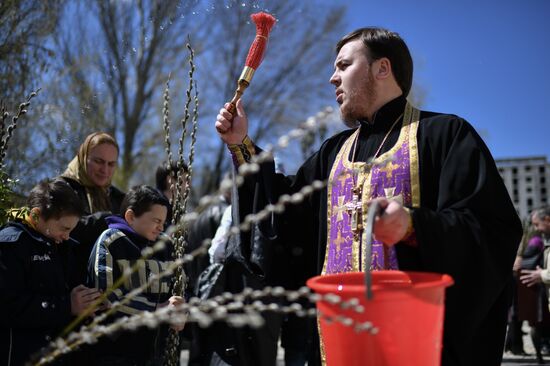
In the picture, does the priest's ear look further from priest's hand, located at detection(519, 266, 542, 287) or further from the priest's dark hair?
priest's hand, located at detection(519, 266, 542, 287)

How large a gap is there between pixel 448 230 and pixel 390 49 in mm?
945

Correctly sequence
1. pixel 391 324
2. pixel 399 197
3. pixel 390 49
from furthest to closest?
1. pixel 390 49
2. pixel 399 197
3. pixel 391 324

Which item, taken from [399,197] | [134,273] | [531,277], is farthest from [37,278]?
[531,277]

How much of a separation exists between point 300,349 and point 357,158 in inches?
123

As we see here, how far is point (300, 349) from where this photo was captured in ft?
17.2

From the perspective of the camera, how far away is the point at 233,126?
95.9 inches

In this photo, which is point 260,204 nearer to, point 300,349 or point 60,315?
point 60,315

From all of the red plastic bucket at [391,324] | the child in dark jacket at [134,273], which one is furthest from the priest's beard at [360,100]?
the child in dark jacket at [134,273]

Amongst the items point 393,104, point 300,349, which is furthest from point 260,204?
point 300,349

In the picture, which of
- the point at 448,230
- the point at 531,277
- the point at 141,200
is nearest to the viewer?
the point at 448,230

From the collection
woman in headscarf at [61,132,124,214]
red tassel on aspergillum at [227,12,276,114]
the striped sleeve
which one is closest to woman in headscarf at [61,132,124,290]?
woman in headscarf at [61,132,124,214]

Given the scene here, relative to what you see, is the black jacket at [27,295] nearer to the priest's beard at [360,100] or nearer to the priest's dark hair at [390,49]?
the priest's beard at [360,100]

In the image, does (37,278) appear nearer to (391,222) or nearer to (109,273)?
(109,273)

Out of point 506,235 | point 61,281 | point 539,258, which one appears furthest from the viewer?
point 539,258
